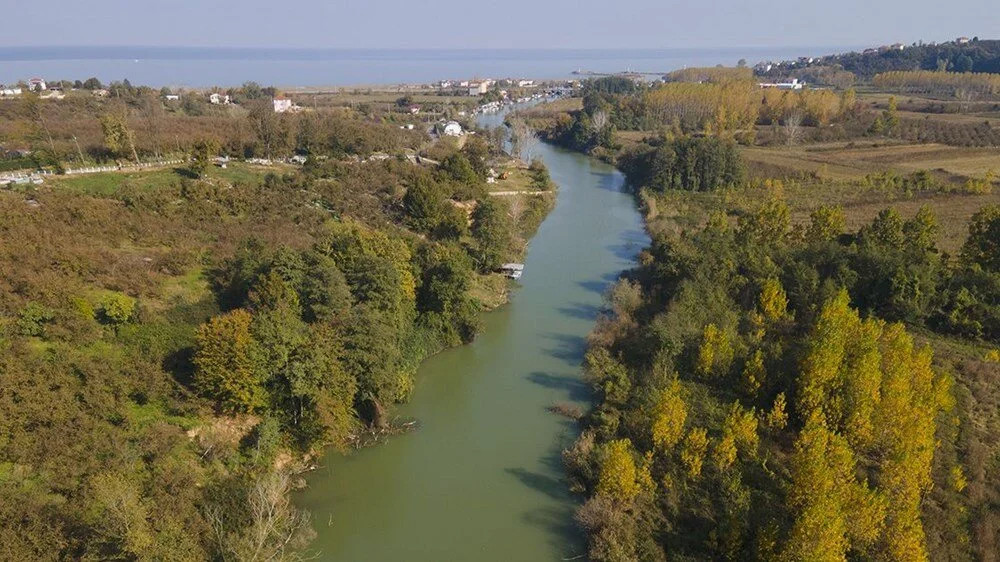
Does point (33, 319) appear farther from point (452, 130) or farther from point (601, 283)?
point (452, 130)

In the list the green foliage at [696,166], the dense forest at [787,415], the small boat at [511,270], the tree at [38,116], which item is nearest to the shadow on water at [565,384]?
the dense forest at [787,415]

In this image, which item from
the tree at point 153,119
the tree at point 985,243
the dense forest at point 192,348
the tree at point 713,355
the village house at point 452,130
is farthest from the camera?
the village house at point 452,130

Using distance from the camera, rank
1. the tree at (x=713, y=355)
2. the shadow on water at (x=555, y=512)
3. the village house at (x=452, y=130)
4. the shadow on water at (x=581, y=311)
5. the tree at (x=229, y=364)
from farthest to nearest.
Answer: the village house at (x=452, y=130) < the shadow on water at (x=581, y=311) < the tree at (x=713, y=355) < the tree at (x=229, y=364) < the shadow on water at (x=555, y=512)

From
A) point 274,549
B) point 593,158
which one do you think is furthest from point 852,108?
point 274,549

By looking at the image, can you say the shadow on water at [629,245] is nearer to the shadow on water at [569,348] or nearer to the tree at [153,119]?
the shadow on water at [569,348]

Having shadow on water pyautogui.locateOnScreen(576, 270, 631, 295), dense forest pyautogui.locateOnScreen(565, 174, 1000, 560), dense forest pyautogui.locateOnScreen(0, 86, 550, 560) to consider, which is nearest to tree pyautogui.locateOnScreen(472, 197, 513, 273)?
dense forest pyautogui.locateOnScreen(0, 86, 550, 560)

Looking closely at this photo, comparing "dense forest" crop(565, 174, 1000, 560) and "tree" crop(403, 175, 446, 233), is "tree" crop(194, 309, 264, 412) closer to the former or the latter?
"dense forest" crop(565, 174, 1000, 560)

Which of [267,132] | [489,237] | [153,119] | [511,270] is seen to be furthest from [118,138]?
[511,270]
